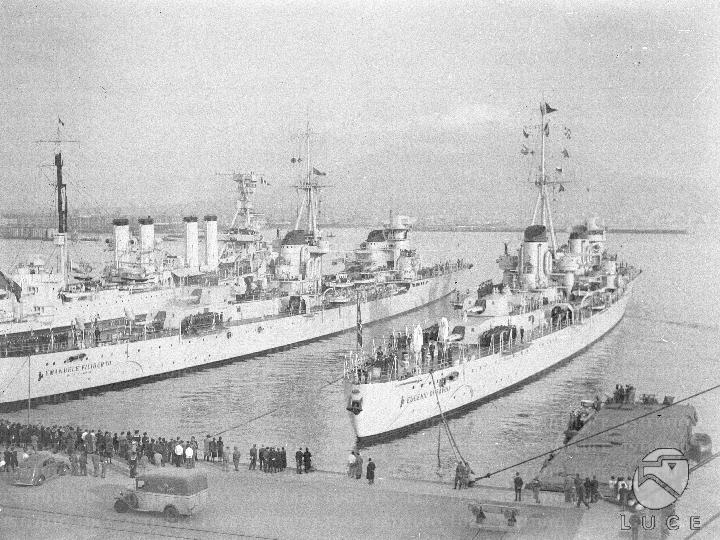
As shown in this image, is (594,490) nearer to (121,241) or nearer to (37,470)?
(37,470)

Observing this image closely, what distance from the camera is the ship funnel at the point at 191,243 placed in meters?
46.5

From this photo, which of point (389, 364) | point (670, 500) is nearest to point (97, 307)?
point (389, 364)

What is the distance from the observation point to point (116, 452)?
19594 millimetres

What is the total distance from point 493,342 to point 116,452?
1377cm

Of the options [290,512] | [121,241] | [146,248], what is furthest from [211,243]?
[290,512]

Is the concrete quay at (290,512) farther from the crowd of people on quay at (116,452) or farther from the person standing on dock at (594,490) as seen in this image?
the crowd of people on quay at (116,452)

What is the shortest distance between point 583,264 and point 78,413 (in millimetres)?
32451

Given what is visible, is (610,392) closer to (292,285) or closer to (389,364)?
(389,364)

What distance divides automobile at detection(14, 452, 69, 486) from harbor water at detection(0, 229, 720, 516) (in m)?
6.65

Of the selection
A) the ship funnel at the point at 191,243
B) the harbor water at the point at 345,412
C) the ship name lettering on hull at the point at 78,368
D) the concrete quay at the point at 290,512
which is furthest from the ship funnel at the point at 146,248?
the concrete quay at the point at 290,512

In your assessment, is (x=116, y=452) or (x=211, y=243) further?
(x=211, y=243)

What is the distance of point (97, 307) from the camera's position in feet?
128

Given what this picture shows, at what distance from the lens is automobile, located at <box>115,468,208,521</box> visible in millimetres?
14742

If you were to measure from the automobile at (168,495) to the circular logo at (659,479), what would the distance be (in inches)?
299
